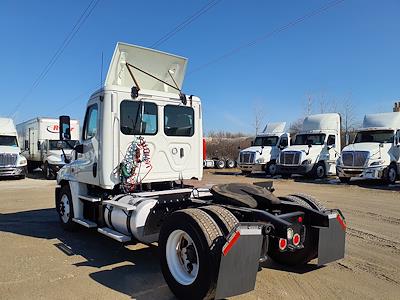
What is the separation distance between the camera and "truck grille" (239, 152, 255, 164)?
937 inches

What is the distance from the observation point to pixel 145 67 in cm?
700

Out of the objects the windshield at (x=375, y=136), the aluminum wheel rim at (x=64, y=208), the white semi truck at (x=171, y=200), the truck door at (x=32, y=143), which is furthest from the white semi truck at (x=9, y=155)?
the windshield at (x=375, y=136)

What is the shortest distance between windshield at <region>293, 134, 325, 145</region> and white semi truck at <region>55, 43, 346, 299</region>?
1564 cm

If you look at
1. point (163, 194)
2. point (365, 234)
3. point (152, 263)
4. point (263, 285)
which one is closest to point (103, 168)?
point (163, 194)

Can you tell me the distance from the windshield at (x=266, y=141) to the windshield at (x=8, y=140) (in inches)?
589

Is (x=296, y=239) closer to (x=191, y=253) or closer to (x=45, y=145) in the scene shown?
(x=191, y=253)

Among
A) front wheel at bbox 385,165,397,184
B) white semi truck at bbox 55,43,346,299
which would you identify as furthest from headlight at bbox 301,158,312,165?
white semi truck at bbox 55,43,346,299

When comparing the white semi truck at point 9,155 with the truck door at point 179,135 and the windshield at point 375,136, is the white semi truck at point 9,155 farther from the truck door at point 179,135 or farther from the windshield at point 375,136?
the windshield at point 375,136

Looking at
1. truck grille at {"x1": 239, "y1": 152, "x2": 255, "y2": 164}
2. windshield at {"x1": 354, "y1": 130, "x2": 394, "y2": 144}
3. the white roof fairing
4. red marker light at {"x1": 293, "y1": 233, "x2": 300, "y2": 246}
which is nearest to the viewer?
red marker light at {"x1": 293, "y1": 233, "x2": 300, "y2": 246}

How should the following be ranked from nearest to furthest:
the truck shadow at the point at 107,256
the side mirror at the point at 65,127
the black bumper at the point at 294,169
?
1. the truck shadow at the point at 107,256
2. the side mirror at the point at 65,127
3. the black bumper at the point at 294,169

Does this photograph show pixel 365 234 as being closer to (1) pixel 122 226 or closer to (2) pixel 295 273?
(2) pixel 295 273

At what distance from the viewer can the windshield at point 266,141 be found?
966 inches

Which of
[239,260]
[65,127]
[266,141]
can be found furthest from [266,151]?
[239,260]

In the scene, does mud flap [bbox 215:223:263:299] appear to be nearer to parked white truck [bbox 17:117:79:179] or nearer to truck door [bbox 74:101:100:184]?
truck door [bbox 74:101:100:184]
